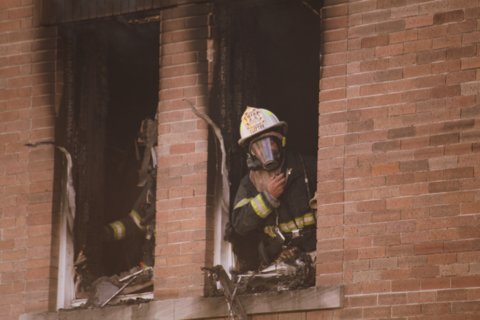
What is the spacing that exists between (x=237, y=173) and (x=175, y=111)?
76 centimetres

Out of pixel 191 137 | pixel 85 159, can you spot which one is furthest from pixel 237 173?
pixel 85 159

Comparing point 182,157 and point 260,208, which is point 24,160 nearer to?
point 182,157

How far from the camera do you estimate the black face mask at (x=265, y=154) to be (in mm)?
14836

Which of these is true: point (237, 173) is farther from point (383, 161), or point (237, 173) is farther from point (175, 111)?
point (383, 161)

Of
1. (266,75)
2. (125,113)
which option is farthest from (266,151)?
(125,113)

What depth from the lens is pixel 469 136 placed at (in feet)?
44.8

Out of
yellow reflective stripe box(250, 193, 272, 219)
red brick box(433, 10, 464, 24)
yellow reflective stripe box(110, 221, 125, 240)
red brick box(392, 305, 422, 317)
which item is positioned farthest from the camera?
yellow reflective stripe box(110, 221, 125, 240)

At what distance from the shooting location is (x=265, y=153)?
14852mm

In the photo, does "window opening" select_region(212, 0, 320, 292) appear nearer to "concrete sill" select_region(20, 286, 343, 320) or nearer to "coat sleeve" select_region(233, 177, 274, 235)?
"coat sleeve" select_region(233, 177, 274, 235)

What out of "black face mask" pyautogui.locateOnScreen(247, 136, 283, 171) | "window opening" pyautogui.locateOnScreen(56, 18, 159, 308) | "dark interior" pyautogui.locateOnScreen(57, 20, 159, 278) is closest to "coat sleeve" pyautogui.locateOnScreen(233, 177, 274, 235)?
"black face mask" pyautogui.locateOnScreen(247, 136, 283, 171)

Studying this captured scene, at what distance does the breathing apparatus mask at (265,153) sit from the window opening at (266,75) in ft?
0.84

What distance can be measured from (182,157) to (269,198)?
2.84 ft

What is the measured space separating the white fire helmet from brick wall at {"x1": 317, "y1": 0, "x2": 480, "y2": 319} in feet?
2.33

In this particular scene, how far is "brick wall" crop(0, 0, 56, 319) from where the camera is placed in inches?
608
